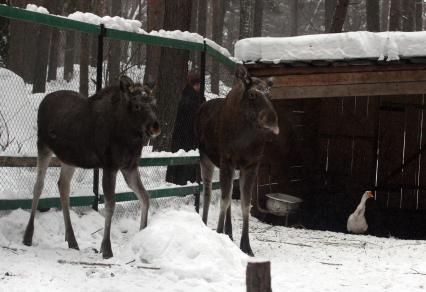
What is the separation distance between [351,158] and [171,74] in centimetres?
606

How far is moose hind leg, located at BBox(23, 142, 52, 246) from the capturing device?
287 inches

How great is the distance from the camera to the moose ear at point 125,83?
7.02 metres

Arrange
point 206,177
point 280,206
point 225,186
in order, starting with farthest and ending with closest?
point 280,206, point 206,177, point 225,186

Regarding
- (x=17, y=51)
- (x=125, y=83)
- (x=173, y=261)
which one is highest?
(x=17, y=51)

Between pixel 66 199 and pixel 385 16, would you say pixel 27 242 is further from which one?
pixel 385 16

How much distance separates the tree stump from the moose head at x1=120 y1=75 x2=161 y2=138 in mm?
3117

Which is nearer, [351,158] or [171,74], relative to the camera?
[171,74]

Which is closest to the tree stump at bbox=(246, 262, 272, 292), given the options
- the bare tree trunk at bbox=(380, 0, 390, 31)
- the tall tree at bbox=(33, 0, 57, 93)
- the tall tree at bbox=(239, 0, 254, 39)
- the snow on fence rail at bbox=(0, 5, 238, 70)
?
the snow on fence rail at bbox=(0, 5, 238, 70)

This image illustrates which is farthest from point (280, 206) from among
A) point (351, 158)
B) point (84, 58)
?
point (84, 58)

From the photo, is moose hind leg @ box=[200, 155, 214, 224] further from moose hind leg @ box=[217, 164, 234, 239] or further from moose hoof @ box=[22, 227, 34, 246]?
moose hoof @ box=[22, 227, 34, 246]

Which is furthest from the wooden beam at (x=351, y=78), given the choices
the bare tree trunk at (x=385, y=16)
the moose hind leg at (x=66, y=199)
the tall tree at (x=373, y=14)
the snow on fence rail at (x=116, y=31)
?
the bare tree trunk at (x=385, y=16)

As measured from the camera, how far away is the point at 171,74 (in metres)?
12.3

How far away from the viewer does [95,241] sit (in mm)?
8047

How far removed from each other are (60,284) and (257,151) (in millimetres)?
3507
